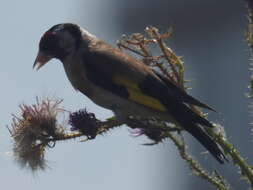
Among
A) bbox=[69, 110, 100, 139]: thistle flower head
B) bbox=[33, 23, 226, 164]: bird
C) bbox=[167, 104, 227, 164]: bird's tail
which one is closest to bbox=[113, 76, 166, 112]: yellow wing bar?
bbox=[33, 23, 226, 164]: bird

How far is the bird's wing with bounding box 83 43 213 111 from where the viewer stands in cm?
467

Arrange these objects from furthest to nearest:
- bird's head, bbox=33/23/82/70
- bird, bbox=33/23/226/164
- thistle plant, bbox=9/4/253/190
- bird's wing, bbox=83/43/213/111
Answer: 1. bird's head, bbox=33/23/82/70
2. bird's wing, bbox=83/43/213/111
3. bird, bbox=33/23/226/164
4. thistle plant, bbox=9/4/253/190

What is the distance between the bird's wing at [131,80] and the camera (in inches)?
184

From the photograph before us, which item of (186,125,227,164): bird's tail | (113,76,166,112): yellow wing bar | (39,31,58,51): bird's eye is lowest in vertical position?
(186,125,227,164): bird's tail

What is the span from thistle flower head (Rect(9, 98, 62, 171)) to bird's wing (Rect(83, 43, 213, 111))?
842 mm

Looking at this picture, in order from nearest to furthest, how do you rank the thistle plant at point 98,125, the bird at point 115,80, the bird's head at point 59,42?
1. the thistle plant at point 98,125
2. the bird at point 115,80
3. the bird's head at point 59,42

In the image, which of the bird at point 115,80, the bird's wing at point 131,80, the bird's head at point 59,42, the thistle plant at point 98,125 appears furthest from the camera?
the bird's head at point 59,42

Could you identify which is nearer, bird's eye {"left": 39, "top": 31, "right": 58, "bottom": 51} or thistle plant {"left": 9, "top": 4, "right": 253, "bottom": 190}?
thistle plant {"left": 9, "top": 4, "right": 253, "bottom": 190}

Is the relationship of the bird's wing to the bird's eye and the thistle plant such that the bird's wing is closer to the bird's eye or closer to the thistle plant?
the bird's eye

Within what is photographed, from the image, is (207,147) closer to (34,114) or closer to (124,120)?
(124,120)

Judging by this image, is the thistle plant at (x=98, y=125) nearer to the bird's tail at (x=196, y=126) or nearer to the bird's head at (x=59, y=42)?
the bird's tail at (x=196, y=126)

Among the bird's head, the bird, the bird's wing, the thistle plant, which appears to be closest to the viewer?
the thistle plant

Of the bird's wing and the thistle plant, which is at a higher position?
the bird's wing

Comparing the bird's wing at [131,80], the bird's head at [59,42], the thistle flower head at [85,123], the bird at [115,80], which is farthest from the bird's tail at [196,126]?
the bird's head at [59,42]
